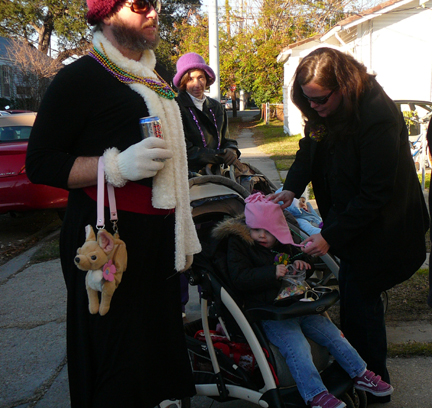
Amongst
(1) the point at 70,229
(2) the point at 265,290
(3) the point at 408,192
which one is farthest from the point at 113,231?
(3) the point at 408,192

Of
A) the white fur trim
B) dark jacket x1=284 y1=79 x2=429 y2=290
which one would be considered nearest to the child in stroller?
A: dark jacket x1=284 y1=79 x2=429 y2=290

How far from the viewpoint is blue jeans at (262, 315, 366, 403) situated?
2322 millimetres

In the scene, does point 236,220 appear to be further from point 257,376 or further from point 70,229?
point 70,229

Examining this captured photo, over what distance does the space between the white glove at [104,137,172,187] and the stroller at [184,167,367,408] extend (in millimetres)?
948

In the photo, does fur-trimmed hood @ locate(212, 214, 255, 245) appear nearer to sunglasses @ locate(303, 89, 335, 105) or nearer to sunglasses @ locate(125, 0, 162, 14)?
sunglasses @ locate(303, 89, 335, 105)

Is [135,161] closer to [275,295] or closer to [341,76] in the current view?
[341,76]

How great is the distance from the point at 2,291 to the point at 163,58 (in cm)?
3035

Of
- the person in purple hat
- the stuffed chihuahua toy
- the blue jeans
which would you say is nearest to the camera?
the stuffed chihuahua toy

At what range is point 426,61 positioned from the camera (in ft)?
43.1

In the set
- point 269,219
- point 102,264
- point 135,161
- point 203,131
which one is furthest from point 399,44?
point 102,264

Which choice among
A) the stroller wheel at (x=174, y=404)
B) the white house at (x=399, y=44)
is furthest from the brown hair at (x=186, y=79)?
the white house at (x=399, y=44)

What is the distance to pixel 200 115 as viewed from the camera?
4211 millimetres

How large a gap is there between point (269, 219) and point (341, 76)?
0.88 meters

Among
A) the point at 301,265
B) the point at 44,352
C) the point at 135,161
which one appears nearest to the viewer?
the point at 135,161
